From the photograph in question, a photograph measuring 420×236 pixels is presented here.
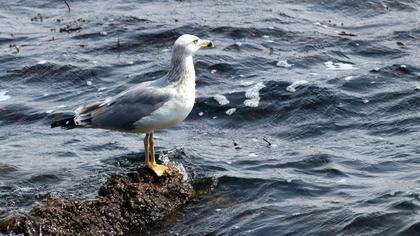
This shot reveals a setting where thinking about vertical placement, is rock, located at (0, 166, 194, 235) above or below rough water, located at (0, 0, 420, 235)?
above

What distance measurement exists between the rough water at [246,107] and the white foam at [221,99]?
0.03 metres

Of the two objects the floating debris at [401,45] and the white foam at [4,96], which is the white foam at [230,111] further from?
the floating debris at [401,45]

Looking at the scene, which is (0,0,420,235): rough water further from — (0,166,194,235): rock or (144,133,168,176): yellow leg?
(144,133,168,176): yellow leg

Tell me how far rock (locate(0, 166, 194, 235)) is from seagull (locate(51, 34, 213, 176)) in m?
Result: 0.20

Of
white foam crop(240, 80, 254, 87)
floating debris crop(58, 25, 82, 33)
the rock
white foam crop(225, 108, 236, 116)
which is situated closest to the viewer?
the rock

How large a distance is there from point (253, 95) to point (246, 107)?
381 mm

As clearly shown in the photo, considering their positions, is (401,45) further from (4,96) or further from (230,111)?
(4,96)

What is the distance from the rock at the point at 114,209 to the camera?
788 cm

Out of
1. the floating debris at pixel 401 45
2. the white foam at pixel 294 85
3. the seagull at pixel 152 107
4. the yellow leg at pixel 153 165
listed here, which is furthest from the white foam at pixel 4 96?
the floating debris at pixel 401 45

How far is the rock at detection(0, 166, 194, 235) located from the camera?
7.88 meters

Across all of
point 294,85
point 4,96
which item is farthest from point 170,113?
point 4,96

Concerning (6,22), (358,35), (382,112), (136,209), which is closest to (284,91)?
(382,112)

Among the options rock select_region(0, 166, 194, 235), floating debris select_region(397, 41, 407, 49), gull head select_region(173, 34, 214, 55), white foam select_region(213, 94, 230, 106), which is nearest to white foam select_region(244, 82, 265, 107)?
white foam select_region(213, 94, 230, 106)

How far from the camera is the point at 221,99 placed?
11969 mm
